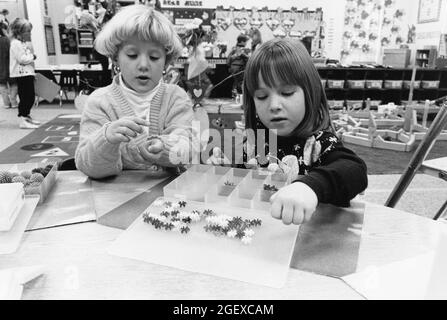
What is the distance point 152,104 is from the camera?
1.02 meters

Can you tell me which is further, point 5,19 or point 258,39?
point 5,19

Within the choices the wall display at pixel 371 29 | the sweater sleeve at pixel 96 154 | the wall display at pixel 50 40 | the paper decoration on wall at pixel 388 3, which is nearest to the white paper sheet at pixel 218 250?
the sweater sleeve at pixel 96 154

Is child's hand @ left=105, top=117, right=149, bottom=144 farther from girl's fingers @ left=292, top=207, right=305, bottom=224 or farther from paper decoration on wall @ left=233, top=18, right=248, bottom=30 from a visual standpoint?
paper decoration on wall @ left=233, top=18, right=248, bottom=30

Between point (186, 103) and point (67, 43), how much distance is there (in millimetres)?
6718

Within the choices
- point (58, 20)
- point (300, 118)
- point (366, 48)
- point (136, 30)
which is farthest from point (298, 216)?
point (58, 20)

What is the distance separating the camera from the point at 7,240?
542 mm

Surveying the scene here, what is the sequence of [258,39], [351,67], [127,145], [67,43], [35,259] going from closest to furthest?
[35,259], [127,145], [258,39], [351,67], [67,43]

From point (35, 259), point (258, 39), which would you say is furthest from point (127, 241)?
point (258, 39)

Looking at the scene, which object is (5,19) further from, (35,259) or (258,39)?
(35,259)

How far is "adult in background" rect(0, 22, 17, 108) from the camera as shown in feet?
15.0

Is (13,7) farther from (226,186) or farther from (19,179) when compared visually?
(226,186)

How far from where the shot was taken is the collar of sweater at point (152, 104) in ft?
3.22

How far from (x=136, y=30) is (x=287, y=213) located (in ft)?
1.98
